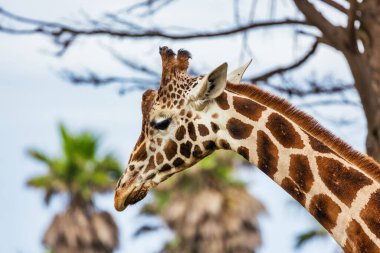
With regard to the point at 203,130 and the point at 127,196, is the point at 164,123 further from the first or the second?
the point at 127,196

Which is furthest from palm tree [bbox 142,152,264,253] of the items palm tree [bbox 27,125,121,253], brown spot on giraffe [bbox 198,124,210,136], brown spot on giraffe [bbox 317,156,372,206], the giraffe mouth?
brown spot on giraffe [bbox 317,156,372,206]

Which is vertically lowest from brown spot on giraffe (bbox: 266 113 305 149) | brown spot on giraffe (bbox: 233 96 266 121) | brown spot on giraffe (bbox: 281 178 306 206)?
brown spot on giraffe (bbox: 281 178 306 206)

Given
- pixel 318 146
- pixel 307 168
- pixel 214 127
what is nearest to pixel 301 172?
pixel 307 168

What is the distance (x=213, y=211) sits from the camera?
32.4 meters

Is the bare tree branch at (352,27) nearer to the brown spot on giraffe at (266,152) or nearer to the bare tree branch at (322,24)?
the bare tree branch at (322,24)

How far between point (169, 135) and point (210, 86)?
21.3 inches

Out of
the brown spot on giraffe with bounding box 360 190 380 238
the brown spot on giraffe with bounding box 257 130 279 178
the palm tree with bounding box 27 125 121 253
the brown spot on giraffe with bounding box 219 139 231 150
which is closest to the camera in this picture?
the brown spot on giraffe with bounding box 360 190 380 238

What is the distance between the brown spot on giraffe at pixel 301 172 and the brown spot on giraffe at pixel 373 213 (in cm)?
43

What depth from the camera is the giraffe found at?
22.8ft

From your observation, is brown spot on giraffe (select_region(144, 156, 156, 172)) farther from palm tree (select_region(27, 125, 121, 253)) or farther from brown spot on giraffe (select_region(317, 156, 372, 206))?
palm tree (select_region(27, 125, 121, 253))

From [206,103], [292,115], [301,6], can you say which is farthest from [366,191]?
[301,6]

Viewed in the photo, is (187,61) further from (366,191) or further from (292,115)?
(366,191)

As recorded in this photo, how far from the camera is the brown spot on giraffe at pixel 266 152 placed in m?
7.19

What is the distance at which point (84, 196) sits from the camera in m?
32.1
